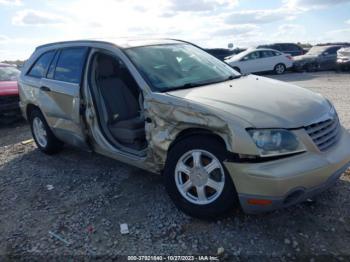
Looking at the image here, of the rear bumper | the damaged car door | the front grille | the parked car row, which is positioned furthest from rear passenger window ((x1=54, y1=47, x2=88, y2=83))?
the parked car row

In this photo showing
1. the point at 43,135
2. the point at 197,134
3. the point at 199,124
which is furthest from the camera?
the point at 43,135

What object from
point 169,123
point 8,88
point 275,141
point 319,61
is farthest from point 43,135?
point 319,61

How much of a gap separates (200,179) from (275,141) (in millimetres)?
811

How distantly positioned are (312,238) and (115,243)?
1.77 metres

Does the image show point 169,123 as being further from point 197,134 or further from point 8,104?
point 8,104

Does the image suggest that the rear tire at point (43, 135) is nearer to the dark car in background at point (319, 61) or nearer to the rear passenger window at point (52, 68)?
the rear passenger window at point (52, 68)

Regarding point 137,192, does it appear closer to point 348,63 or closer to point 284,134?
point 284,134

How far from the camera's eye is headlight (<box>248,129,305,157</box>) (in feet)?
9.87

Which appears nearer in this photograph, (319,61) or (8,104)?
(8,104)

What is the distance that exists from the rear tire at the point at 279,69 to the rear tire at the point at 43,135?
15964 millimetres

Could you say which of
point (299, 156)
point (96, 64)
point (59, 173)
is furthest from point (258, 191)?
point (59, 173)

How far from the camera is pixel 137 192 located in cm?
432

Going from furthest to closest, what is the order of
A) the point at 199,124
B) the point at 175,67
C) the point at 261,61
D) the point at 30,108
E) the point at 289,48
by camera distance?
1. the point at 289,48
2. the point at 261,61
3. the point at 30,108
4. the point at 175,67
5. the point at 199,124

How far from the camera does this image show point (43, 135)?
5875mm
